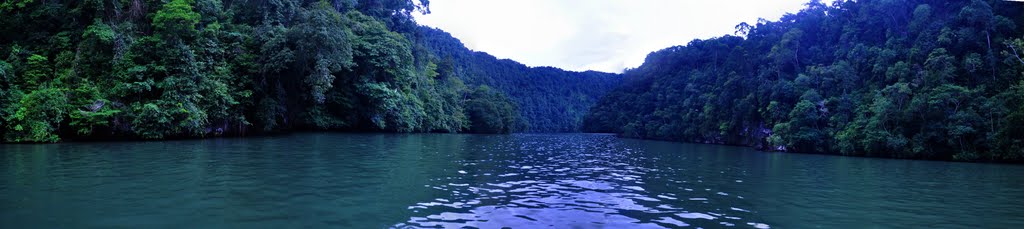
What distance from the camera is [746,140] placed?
5444cm

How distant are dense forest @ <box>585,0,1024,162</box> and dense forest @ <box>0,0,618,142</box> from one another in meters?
32.6

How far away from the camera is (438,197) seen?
1018cm

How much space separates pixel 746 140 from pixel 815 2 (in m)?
21.0

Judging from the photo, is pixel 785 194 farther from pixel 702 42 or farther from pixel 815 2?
pixel 702 42

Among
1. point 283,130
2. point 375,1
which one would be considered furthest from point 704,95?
point 283,130

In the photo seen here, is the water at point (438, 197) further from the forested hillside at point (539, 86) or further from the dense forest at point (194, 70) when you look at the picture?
the forested hillside at point (539, 86)

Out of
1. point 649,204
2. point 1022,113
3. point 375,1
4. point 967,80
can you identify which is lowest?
point 649,204

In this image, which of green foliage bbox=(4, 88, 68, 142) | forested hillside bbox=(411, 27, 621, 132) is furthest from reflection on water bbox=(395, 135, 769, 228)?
forested hillside bbox=(411, 27, 621, 132)

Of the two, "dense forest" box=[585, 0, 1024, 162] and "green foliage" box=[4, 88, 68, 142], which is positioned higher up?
"dense forest" box=[585, 0, 1024, 162]

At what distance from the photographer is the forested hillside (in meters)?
140

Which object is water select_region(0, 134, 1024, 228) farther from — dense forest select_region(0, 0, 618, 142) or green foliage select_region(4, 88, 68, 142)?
dense forest select_region(0, 0, 618, 142)

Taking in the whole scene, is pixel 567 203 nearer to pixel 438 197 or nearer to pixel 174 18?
pixel 438 197

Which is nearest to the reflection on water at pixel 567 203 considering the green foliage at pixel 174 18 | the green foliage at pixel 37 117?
the green foliage at pixel 37 117

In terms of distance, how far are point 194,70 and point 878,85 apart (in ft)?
146
